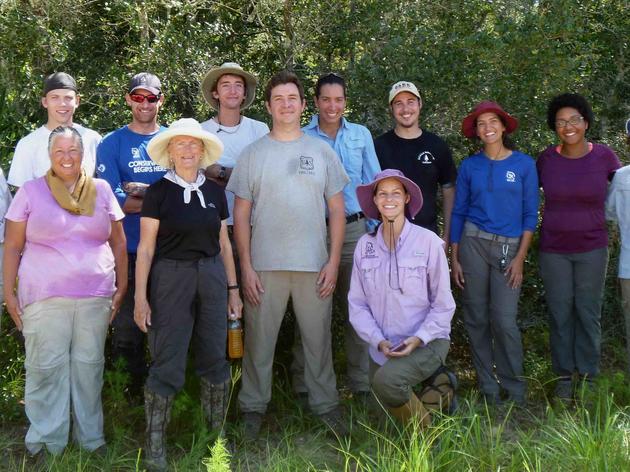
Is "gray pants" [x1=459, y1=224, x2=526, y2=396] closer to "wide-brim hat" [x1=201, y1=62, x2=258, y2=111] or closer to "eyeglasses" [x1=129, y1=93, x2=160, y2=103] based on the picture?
"wide-brim hat" [x1=201, y1=62, x2=258, y2=111]

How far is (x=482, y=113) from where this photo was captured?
566 cm

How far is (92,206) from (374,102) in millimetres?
2836

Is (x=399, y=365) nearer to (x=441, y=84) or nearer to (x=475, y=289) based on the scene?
(x=475, y=289)

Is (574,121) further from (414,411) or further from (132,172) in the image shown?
(132,172)

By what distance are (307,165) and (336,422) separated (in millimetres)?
1732

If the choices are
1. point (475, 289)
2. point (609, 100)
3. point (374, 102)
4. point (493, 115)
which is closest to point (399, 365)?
point (475, 289)

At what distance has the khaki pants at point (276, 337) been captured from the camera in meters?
5.20

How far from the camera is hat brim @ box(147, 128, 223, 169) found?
471cm

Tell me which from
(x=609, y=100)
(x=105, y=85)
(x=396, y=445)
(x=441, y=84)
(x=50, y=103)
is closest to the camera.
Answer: (x=396, y=445)

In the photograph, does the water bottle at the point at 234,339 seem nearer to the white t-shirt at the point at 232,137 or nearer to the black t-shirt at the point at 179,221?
the black t-shirt at the point at 179,221

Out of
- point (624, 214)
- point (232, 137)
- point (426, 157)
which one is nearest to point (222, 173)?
point (232, 137)

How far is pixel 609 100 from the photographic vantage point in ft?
26.7

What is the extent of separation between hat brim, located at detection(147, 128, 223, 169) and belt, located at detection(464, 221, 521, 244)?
1.92 m

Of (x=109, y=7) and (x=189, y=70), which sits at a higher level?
(x=109, y=7)
